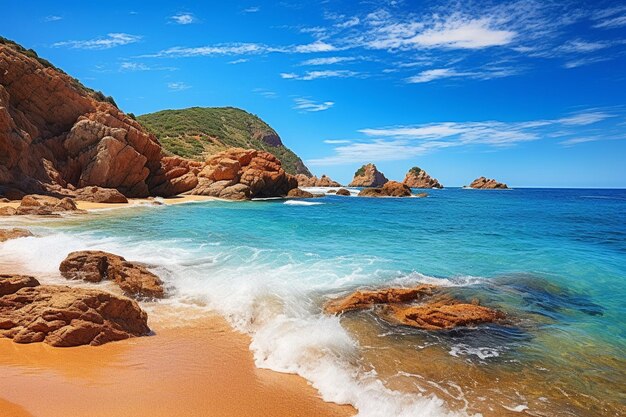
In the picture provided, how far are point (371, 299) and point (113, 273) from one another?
6.44 m

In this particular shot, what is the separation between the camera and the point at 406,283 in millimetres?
10844

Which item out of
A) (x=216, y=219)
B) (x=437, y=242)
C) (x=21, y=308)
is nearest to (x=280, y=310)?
(x=21, y=308)

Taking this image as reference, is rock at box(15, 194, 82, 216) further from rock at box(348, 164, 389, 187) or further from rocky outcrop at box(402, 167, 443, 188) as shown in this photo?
rocky outcrop at box(402, 167, 443, 188)

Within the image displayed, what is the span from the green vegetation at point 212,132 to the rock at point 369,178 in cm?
1855

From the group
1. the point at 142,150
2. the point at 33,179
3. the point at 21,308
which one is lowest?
the point at 21,308

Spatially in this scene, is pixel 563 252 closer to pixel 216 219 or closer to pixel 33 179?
pixel 216 219

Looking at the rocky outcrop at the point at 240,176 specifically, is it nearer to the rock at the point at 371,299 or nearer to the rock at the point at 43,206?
the rock at the point at 43,206

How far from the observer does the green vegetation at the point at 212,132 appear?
275 feet

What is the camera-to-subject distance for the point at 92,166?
109 feet

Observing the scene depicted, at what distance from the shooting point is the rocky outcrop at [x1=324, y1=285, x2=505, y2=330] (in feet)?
25.5

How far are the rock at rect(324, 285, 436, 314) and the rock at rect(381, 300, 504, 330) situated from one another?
0.40 meters

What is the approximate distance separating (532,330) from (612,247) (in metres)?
15.4

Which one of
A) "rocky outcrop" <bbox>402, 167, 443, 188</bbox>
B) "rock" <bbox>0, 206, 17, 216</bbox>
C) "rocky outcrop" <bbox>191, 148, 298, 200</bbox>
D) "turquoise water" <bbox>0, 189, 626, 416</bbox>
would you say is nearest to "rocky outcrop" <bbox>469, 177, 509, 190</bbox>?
"rocky outcrop" <bbox>402, 167, 443, 188</bbox>

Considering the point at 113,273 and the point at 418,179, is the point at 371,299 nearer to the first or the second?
the point at 113,273
